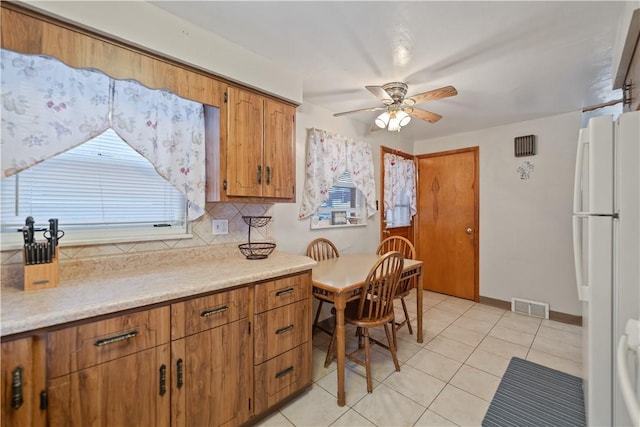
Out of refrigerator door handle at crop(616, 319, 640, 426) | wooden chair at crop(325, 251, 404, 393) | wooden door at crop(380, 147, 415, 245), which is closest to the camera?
refrigerator door handle at crop(616, 319, 640, 426)

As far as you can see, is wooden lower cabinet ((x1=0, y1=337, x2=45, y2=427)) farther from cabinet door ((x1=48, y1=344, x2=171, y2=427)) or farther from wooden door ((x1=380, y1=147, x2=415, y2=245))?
wooden door ((x1=380, y1=147, x2=415, y2=245))

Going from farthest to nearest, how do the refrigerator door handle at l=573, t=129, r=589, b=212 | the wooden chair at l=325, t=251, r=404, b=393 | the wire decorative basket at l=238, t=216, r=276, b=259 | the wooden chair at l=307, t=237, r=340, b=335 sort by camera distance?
the wooden chair at l=307, t=237, r=340, b=335 → the wire decorative basket at l=238, t=216, r=276, b=259 → the wooden chair at l=325, t=251, r=404, b=393 → the refrigerator door handle at l=573, t=129, r=589, b=212

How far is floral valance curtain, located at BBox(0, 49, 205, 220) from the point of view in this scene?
4.02ft

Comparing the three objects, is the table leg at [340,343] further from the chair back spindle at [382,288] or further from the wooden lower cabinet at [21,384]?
the wooden lower cabinet at [21,384]

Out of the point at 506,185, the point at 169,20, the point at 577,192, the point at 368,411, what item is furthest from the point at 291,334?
the point at 506,185

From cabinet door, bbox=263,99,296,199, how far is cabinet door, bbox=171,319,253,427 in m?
1.01

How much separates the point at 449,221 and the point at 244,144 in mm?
3271

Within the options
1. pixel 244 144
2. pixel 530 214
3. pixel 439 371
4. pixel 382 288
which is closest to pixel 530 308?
pixel 530 214

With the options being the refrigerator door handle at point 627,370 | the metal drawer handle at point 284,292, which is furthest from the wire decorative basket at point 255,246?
the refrigerator door handle at point 627,370

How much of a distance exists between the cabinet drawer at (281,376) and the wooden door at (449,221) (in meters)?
2.90

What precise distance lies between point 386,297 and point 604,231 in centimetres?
127

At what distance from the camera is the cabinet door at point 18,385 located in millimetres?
918

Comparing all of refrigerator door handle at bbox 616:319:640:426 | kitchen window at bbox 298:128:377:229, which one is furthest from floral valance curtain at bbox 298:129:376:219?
refrigerator door handle at bbox 616:319:640:426

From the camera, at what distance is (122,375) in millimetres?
1146
